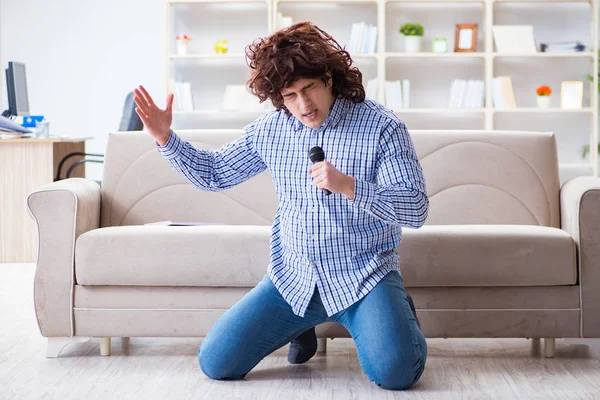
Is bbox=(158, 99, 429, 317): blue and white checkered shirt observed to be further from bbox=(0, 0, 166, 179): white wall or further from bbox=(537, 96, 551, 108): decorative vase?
bbox=(0, 0, 166, 179): white wall

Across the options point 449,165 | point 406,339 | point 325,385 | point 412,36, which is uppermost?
point 412,36

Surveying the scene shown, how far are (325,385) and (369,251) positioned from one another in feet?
1.25

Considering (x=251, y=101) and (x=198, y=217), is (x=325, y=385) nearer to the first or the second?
(x=198, y=217)

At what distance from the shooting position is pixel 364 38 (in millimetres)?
5824

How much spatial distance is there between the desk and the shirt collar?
264 centimetres

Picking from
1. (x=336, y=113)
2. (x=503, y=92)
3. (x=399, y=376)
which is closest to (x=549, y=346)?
(x=399, y=376)

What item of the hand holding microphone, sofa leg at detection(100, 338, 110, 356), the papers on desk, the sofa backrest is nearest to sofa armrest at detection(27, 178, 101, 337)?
sofa leg at detection(100, 338, 110, 356)

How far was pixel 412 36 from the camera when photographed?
583cm

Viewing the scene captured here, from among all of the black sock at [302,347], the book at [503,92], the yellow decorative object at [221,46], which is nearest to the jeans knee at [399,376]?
the black sock at [302,347]

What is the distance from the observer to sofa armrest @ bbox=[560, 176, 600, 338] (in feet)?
7.97

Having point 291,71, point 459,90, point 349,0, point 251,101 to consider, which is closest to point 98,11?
point 251,101

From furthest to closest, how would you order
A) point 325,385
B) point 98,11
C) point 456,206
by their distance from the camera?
1. point 98,11
2. point 456,206
3. point 325,385

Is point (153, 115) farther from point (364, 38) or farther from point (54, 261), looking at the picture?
point (364, 38)

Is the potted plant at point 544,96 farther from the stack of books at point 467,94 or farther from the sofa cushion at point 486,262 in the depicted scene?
the sofa cushion at point 486,262
